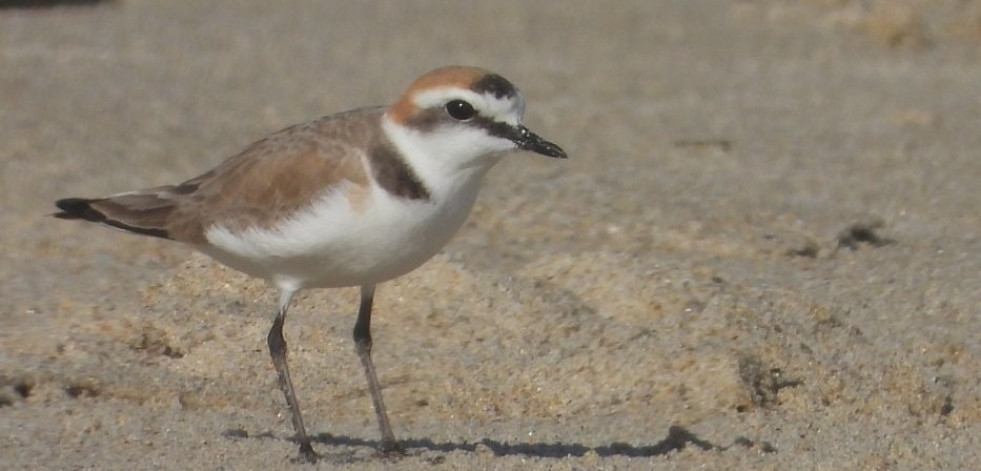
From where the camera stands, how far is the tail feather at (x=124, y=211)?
5.17m

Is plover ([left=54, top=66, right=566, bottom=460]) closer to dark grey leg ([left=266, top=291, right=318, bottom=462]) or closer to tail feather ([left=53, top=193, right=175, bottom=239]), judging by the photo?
dark grey leg ([left=266, top=291, right=318, bottom=462])

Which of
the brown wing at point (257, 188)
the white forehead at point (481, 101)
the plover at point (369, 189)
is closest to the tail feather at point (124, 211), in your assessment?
the brown wing at point (257, 188)

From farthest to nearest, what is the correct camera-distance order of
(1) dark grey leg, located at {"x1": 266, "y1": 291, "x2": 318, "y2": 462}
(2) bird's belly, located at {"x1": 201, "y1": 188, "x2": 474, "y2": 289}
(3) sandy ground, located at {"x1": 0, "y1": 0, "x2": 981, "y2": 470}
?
(3) sandy ground, located at {"x1": 0, "y1": 0, "x2": 981, "y2": 470} → (1) dark grey leg, located at {"x1": 266, "y1": 291, "x2": 318, "y2": 462} → (2) bird's belly, located at {"x1": 201, "y1": 188, "x2": 474, "y2": 289}

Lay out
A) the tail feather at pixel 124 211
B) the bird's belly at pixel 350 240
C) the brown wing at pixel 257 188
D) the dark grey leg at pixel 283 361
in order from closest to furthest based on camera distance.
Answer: the bird's belly at pixel 350 240
the brown wing at pixel 257 188
the dark grey leg at pixel 283 361
the tail feather at pixel 124 211

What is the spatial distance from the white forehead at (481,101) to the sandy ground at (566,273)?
919 mm

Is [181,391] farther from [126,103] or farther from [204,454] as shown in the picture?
[126,103]

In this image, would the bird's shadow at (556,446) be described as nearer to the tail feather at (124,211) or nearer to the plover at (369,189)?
the plover at (369,189)

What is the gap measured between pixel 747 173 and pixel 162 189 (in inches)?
153

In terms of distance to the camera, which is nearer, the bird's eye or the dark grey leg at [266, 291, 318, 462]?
the bird's eye

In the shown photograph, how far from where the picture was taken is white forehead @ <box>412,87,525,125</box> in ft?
14.9

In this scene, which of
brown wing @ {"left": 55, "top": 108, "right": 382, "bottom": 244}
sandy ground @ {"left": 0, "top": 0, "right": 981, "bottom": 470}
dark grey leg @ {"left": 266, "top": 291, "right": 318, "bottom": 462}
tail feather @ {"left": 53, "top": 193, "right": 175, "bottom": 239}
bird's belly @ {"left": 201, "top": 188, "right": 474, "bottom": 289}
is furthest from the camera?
tail feather @ {"left": 53, "top": 193, "right": 175, "bottom": 239}

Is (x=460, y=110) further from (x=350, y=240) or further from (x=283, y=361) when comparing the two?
(x=283, y=361)

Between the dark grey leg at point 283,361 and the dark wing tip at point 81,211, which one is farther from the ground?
the dark wing tip at point 81,211

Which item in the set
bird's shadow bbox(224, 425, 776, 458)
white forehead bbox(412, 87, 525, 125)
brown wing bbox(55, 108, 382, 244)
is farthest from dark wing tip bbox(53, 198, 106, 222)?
white forehead bbox(412, 87, 525, 125)
